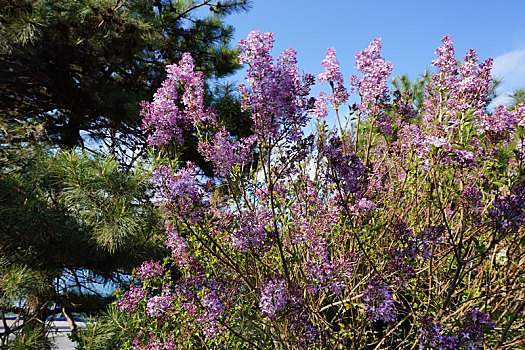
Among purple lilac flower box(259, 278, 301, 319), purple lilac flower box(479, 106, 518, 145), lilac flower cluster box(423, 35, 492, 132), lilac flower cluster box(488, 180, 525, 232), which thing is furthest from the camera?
lilac flower cluster box(423, 35, 492, 132)

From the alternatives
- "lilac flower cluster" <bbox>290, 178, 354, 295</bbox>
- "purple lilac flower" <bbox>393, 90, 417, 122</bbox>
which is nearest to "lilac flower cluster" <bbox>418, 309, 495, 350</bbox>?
"lilac flower cluster" <bbox>290, 178, 354, 295</bbox>

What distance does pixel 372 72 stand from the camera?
1.57m

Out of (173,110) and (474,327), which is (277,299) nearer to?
(474,327)

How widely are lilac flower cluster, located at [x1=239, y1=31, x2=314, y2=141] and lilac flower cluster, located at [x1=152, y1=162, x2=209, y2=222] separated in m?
0.34

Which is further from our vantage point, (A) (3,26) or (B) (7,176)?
(A) (3,26)

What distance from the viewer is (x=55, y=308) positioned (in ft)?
11.6

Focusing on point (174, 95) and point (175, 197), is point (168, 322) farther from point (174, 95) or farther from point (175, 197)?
point (174, 95)

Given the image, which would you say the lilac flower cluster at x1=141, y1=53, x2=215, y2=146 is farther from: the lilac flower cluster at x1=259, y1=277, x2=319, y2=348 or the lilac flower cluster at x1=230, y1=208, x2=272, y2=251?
the lilac flower cluster at x1=259, y1=277, x2=319, y2=348

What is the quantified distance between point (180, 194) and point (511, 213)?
Result: 1148 millimetres

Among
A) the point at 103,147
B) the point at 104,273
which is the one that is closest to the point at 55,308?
the point at 104,273

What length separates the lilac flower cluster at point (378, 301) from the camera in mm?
1318

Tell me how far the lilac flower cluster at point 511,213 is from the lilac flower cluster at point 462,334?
0.36 metres

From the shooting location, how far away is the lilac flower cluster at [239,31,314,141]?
49.9 inches

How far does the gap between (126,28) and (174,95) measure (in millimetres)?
2375
